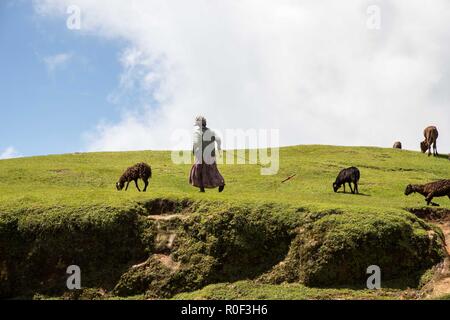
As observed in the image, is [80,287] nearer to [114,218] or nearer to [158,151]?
[114,218]

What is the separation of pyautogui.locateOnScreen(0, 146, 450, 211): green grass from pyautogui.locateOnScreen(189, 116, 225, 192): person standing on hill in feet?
3.70

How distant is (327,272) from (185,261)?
5.03m

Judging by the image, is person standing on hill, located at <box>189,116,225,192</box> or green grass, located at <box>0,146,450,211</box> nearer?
green grass, located at <box>0,146,450,211</box>

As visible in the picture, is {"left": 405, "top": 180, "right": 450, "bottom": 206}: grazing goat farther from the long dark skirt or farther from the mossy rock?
the long dark skirt

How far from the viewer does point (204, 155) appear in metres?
27.3

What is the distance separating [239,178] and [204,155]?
13064mm

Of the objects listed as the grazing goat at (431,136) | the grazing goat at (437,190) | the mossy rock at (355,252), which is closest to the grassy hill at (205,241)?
the mossy rock at (355,252)

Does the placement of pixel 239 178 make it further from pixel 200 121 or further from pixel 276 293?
pixel 276 293

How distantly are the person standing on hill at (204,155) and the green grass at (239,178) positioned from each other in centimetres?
113

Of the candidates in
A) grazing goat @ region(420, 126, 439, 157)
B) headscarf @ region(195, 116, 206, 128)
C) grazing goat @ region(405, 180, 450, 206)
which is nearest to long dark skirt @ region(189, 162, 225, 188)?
headscarf @ region(195, 116, 206, 128)

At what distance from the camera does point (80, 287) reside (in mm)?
20359

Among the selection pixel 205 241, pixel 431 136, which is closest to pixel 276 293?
pixel 205 241

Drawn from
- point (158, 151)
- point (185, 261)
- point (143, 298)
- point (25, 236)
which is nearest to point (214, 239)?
point (185, 261)

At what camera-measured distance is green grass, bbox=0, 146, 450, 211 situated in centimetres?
2356
